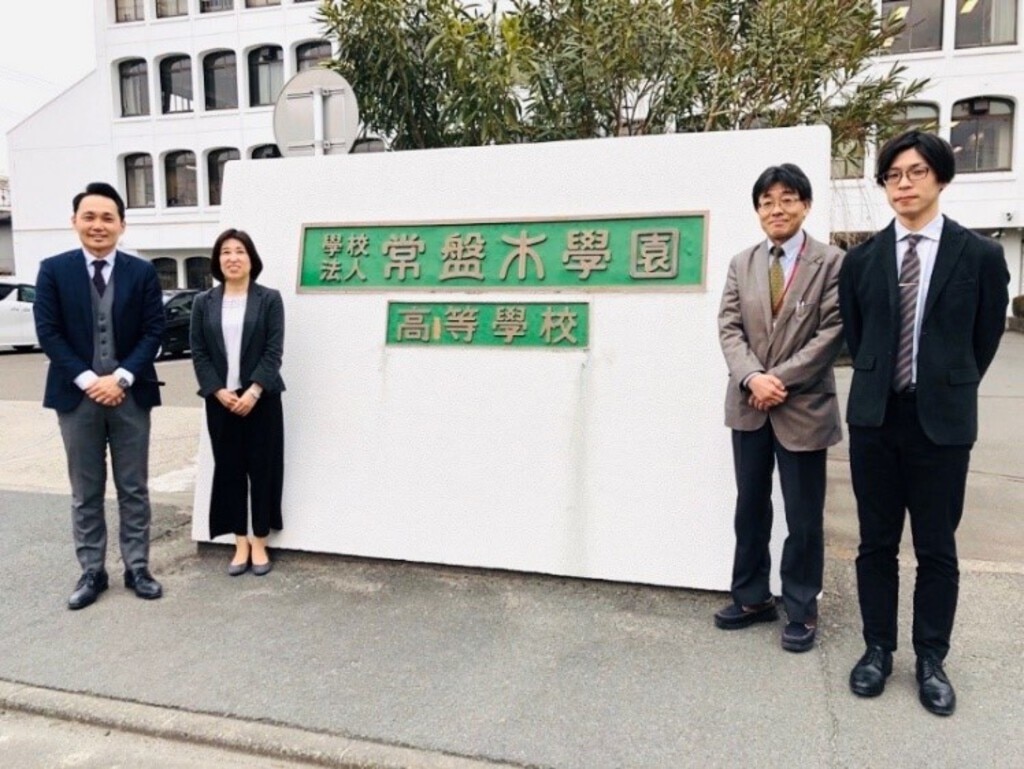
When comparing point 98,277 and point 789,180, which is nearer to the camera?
point 789,180

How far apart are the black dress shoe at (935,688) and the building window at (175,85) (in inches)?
1079

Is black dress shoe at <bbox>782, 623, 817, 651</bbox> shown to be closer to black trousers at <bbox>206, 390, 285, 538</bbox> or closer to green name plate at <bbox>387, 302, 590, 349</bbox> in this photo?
green name plate at <bbox>387, 302, 590, 349</bbox>

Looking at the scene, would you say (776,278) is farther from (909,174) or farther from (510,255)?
(510,255)

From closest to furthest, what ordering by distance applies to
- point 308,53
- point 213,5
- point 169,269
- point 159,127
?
point 308,53 < point 213,5 < point 159,127 < point 169,269

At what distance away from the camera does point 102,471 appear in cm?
379

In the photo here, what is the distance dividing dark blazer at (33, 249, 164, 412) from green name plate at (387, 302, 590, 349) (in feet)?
3.81

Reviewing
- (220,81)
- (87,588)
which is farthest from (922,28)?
(87,588)

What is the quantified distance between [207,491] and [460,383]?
1.55m

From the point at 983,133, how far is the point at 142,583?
22.3m

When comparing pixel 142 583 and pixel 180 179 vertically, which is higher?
pixel 180 179

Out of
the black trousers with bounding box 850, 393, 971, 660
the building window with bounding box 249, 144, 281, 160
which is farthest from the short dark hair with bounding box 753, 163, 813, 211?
the building window with bounding box 249, 144, 281, 160

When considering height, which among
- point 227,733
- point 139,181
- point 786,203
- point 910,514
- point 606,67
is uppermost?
point 139,181

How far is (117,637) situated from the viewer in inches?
137

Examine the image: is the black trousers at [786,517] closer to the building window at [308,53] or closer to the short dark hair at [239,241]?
the short dark hair at [239,241]
